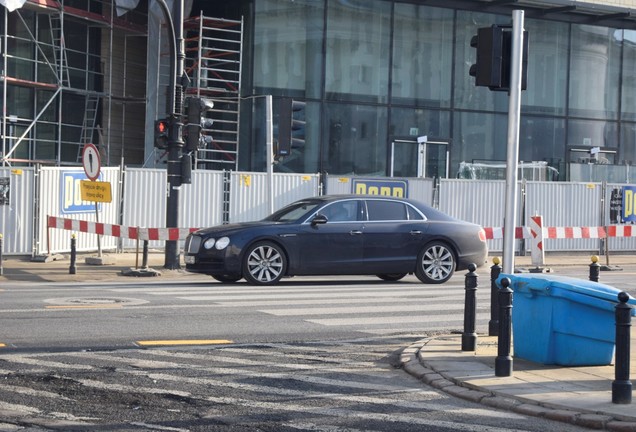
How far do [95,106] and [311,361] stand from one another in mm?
23819

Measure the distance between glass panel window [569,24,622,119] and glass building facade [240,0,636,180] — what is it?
33 millimetres

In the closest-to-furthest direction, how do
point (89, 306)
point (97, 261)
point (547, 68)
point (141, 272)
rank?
point (89, 306), point (141, 272), point (97, 261), point (547, 68)

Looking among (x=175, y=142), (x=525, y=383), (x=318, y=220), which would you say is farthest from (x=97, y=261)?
(x=525, y=383)

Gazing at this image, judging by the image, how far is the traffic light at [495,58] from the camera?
10672 millimetres

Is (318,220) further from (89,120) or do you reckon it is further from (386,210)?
(89,120)

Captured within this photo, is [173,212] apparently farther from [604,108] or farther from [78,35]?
[604,108]

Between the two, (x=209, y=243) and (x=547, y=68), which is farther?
(x=547, y=68)

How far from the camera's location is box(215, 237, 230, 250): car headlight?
55.9ft

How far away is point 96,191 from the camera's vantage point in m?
21.0

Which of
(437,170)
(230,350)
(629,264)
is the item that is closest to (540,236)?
(629,264)

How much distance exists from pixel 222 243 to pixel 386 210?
302cm

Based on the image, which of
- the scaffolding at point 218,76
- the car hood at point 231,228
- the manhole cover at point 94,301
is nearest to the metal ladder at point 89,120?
the scaffolding at point 218,76

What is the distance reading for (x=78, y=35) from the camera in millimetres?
31703

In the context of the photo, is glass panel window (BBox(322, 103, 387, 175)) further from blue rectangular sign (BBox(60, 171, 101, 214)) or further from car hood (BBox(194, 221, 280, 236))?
car hood (BBox(194, 221, 280, 236))
